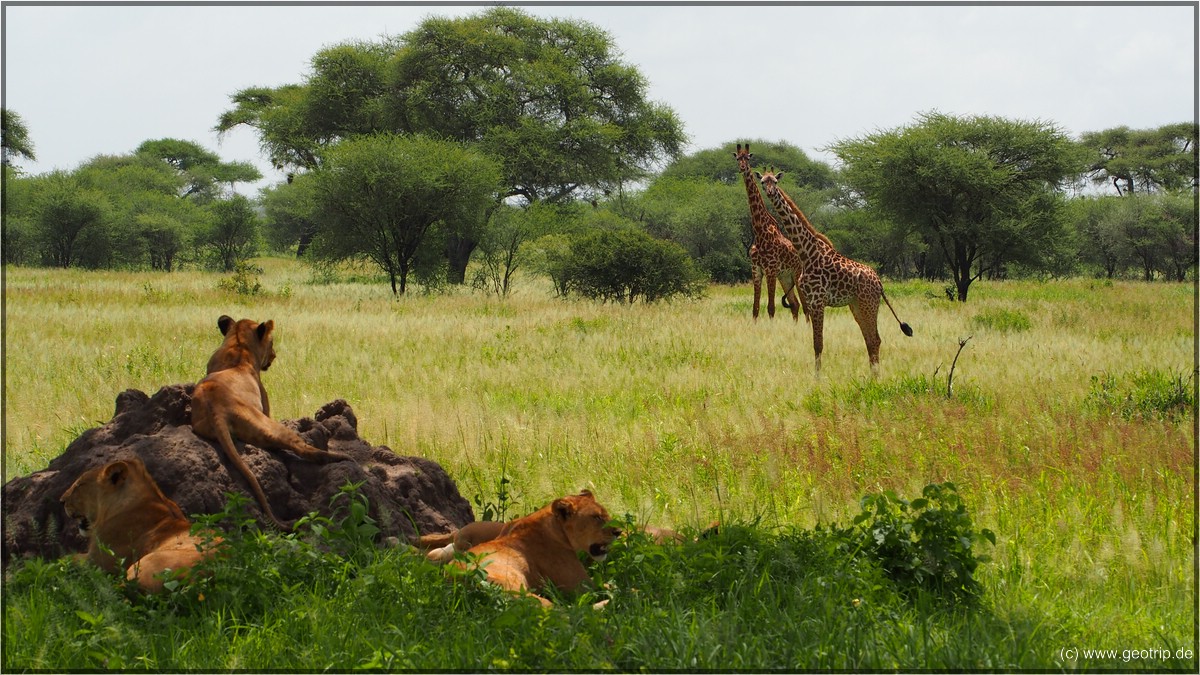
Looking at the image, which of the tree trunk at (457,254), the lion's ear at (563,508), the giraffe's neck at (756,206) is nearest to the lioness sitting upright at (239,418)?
the lion's ear at (563,508)

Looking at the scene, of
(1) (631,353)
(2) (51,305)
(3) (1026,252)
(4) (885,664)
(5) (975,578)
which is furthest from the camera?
(3) (1026,252)

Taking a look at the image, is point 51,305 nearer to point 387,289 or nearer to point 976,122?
point 387,289

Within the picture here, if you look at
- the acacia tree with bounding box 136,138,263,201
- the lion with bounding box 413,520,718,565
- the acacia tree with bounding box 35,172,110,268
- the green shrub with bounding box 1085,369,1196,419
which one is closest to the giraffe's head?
the green shrub with bounding box 1085,369,1196,419

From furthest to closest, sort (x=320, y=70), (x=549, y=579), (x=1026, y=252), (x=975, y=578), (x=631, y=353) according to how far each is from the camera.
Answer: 1. (x=320, y=70)
2. (x=1026, y=252)
3. (x=631, y=353)
4. (x=975, y=578)
5. (x=549, y=579)

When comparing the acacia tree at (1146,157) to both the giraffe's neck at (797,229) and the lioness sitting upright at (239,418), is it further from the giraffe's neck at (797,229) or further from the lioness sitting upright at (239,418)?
the lioness sitting upright at (239,418)

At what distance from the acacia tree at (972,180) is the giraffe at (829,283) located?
661 inches

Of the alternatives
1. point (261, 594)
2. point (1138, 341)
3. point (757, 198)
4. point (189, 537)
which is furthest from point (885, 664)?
point (1138, 341)

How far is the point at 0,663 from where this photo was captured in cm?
352

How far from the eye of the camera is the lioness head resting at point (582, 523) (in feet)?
14.2

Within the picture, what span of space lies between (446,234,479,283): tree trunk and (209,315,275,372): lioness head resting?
27.5 meters

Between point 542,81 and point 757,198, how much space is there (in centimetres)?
2350

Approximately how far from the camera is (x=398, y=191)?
27.2 metres

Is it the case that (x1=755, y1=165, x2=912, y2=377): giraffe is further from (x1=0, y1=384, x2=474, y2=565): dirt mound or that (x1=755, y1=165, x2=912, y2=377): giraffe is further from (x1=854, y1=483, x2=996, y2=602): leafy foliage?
(x1=0, y1=384, x2=474, y2=565): dirt mound

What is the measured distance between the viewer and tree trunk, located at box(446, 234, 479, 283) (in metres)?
33.3
